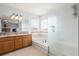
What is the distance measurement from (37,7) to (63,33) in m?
0.77

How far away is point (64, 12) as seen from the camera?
193 centimetres

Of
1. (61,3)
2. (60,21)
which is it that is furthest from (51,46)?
Answer: (61,3)

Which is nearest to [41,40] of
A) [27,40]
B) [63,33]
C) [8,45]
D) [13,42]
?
[27,40]

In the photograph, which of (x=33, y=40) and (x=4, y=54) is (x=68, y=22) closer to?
(x=33, y=40)

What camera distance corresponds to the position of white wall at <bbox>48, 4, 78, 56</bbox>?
189 centimetres

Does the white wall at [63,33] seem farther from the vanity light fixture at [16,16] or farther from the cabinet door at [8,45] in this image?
the cabinet door at [8,45]

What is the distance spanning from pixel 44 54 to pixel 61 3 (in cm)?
109

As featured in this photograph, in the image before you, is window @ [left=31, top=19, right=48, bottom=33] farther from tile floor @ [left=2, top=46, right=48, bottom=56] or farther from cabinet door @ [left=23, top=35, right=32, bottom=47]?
tile floor @ [left=2, top=46, right=48, bottom=56]

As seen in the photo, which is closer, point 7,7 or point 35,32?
point 7,7

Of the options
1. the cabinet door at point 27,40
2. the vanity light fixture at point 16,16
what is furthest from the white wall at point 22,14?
the cabinet door at point 27,40

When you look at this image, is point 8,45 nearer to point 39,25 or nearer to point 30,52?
point 30,52

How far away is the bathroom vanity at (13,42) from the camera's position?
1.92 metres

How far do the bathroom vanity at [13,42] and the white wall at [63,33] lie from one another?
1.69ft

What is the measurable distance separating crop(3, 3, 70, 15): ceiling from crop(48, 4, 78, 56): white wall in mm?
109
